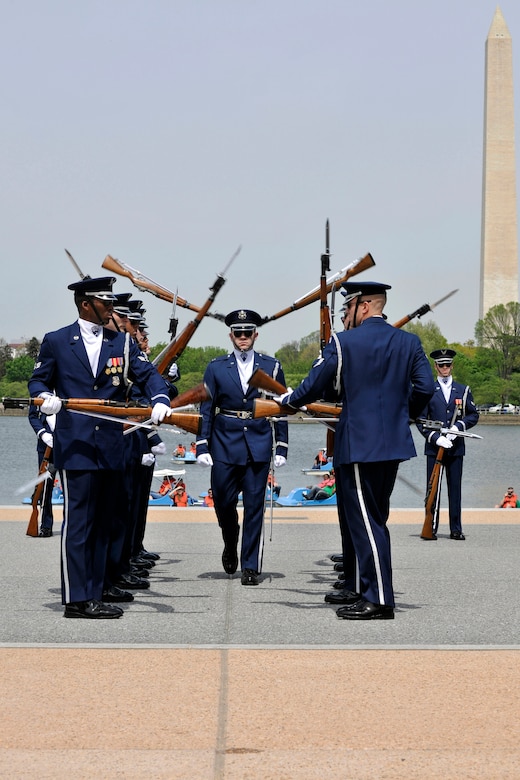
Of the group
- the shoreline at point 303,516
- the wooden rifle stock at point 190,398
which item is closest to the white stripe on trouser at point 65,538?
the wooden rifle stock at point 190,398

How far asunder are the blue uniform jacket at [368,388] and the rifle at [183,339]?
268 centimetres

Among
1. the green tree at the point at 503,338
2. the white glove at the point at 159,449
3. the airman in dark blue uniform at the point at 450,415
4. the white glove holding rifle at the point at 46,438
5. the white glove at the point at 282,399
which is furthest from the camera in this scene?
the green tree at the point at 503,338

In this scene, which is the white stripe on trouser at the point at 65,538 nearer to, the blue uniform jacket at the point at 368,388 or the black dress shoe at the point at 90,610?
the black dress shoe at the point at 90,610

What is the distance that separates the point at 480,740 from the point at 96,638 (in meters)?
2.46

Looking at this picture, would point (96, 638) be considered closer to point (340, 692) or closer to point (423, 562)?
point (340, 692)

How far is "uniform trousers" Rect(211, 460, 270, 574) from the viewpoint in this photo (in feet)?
28.7

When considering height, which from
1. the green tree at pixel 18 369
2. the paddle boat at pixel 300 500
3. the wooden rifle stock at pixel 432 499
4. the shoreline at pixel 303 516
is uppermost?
the green tree at pixel 18 369

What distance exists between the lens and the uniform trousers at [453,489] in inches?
467

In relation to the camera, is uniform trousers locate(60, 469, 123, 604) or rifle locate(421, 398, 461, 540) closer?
uniform trousers locate(60, 469, 123, 604)

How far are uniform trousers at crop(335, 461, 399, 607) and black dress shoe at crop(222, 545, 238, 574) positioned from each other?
1.83 meters

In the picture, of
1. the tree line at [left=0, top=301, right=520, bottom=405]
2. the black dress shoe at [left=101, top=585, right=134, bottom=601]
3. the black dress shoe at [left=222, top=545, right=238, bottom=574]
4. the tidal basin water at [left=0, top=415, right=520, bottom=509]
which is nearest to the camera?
the black dress shoe at [left=101, top=585, right=134, bottom=601]

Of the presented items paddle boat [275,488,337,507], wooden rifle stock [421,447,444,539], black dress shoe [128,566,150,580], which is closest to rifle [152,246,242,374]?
black dress shoe [128,566,150,580]

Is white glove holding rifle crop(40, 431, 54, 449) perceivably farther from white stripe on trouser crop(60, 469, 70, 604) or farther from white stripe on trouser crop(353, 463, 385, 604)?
white stripe on trouser crop(353, 463, 385, 604)

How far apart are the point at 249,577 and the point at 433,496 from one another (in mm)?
3991
